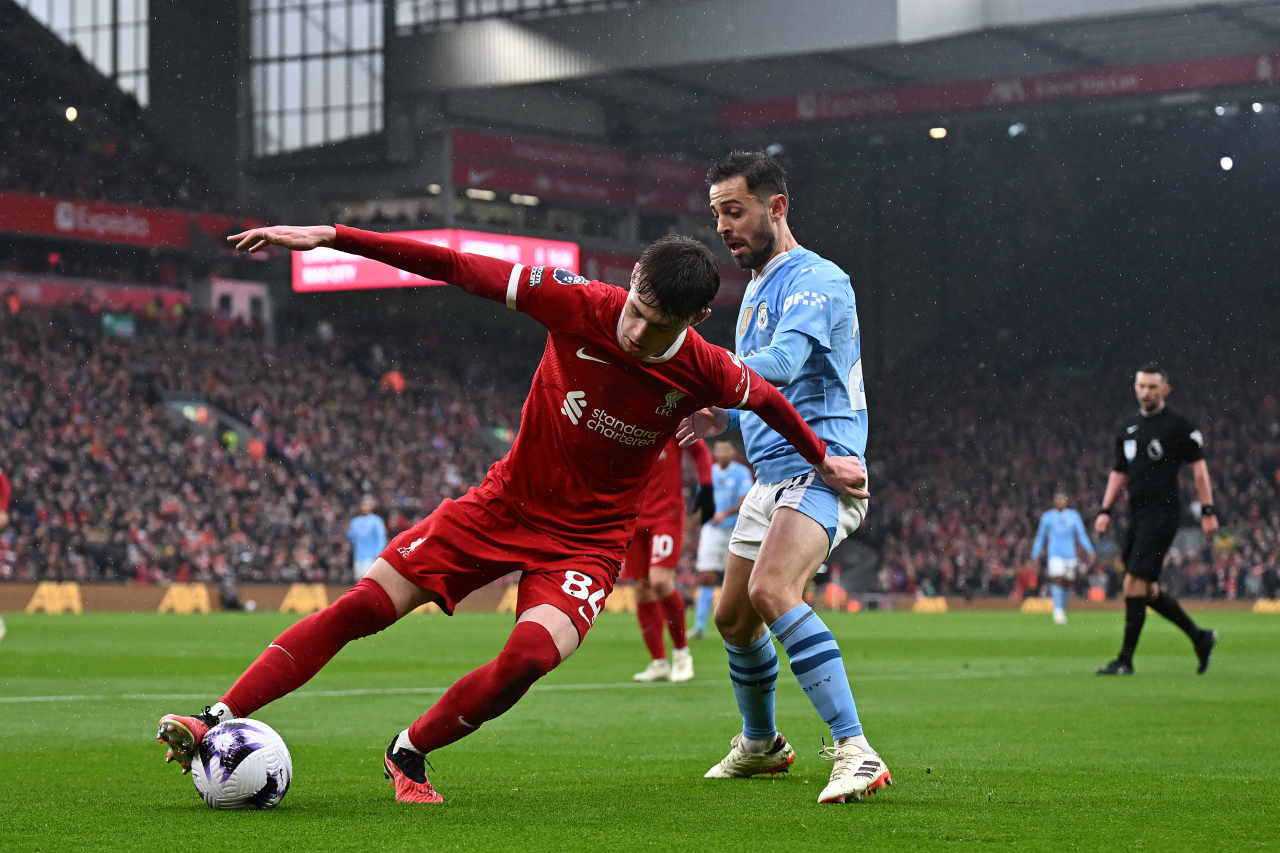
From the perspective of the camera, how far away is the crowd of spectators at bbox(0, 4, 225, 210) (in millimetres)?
37750

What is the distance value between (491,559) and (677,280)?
1.09 m

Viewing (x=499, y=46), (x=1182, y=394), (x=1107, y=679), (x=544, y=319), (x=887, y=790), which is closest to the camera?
(x=544, y=319)

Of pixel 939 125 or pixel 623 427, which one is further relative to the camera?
pixel 939 125

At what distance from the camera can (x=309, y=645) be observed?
4738 millimetres

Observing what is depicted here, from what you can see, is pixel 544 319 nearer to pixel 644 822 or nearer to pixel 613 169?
pixel 644 822

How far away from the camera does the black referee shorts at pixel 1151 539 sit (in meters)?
11.5

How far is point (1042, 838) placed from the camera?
4195mm

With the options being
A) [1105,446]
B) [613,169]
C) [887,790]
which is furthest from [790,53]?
[887,790]

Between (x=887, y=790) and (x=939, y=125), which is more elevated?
(x=939, y=125)

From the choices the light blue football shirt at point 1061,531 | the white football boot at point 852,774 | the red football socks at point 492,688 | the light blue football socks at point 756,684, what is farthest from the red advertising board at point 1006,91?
the red football socks at point 492,688

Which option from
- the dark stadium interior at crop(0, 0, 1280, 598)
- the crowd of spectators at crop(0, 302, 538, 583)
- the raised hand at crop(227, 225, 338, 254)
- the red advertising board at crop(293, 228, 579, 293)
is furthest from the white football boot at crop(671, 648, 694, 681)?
the red advertising board at crop(293, 228, 579, 293)

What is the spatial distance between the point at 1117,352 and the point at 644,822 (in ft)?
131

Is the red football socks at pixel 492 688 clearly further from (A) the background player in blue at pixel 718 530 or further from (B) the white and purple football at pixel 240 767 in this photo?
(A) the background player in blue at pixel 718 530

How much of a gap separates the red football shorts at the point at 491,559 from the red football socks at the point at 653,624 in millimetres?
6131
